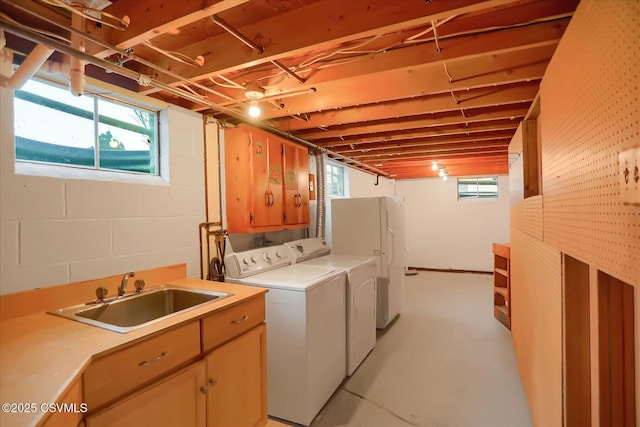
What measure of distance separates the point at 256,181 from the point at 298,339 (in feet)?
4.45

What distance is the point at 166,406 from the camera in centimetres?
142

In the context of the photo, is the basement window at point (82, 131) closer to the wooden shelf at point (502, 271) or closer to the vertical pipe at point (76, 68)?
the vertical pipe at point (76, 68)

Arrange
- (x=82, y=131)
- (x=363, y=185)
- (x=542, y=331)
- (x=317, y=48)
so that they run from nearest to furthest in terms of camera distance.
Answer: (x=317, y=48) → (x=542, y=331) → (x=82, y=131) → (x=363, y=185)

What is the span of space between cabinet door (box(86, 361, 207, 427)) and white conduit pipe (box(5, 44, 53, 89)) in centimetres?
142

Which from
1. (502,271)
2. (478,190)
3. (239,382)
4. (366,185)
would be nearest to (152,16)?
(239,382)

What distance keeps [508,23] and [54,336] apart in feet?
8.13

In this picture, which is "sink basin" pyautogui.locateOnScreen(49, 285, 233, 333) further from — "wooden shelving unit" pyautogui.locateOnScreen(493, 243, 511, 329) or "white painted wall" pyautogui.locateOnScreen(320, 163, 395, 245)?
"wooden shelving unit" pyautogui.locateOnScreen(493, 243, 511, 329)

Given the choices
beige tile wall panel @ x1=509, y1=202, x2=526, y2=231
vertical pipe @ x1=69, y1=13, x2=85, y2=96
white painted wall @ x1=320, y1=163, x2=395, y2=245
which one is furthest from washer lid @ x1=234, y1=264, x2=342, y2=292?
white painted wall @ x1=320, y1=163, x2=395, y2=245

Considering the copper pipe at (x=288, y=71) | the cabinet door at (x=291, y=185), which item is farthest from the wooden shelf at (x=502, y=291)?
the copper pipe at (x=288, y=71)

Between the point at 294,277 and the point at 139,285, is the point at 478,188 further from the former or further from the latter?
the point at 139,285

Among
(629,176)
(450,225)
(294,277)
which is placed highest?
(629,176)

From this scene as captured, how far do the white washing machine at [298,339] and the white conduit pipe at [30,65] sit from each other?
1592 millimetres

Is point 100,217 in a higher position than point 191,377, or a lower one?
higher

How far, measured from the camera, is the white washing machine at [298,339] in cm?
222
